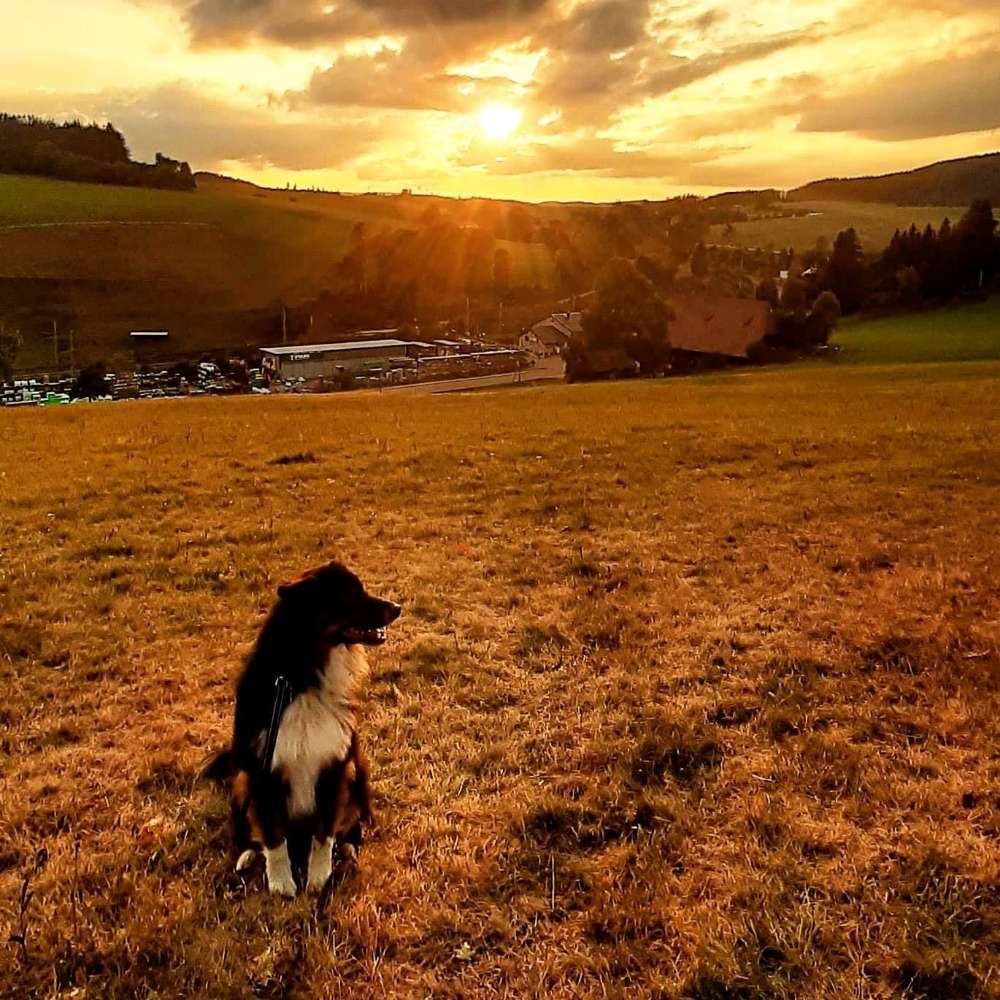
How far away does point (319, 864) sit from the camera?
3.74 meters

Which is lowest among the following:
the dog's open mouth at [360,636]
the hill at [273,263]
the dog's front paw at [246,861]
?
the dog's front paw at [246,861]

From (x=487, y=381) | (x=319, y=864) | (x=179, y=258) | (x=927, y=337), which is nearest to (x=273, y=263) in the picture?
(x=179, y=258)

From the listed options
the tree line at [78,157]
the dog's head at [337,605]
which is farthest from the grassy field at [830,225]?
the dog's head at [337,605]

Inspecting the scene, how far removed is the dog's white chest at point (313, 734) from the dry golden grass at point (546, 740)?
0.54m

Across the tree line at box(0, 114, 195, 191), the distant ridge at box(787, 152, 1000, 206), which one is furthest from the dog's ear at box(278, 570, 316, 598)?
the distant ridge at box(787, 152, 1000, 206)

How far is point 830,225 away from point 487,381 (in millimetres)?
103642

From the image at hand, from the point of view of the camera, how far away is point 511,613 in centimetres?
710

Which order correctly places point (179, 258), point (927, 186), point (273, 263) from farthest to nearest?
point (927, 186) < point (273, 263) < point (179, 258)

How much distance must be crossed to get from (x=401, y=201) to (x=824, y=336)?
11629 cm

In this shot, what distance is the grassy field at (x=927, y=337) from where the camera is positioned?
4838 cm

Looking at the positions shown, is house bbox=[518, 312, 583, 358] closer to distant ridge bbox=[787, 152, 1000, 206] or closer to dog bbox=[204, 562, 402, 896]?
dog bbox=[204, 562, 402, 896]

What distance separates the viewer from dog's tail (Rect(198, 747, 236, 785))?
439cm

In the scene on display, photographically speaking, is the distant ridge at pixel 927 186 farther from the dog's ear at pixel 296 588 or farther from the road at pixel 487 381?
the dog's ear at pixel 296 588

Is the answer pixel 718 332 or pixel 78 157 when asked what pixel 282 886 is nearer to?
pixel 718 332
